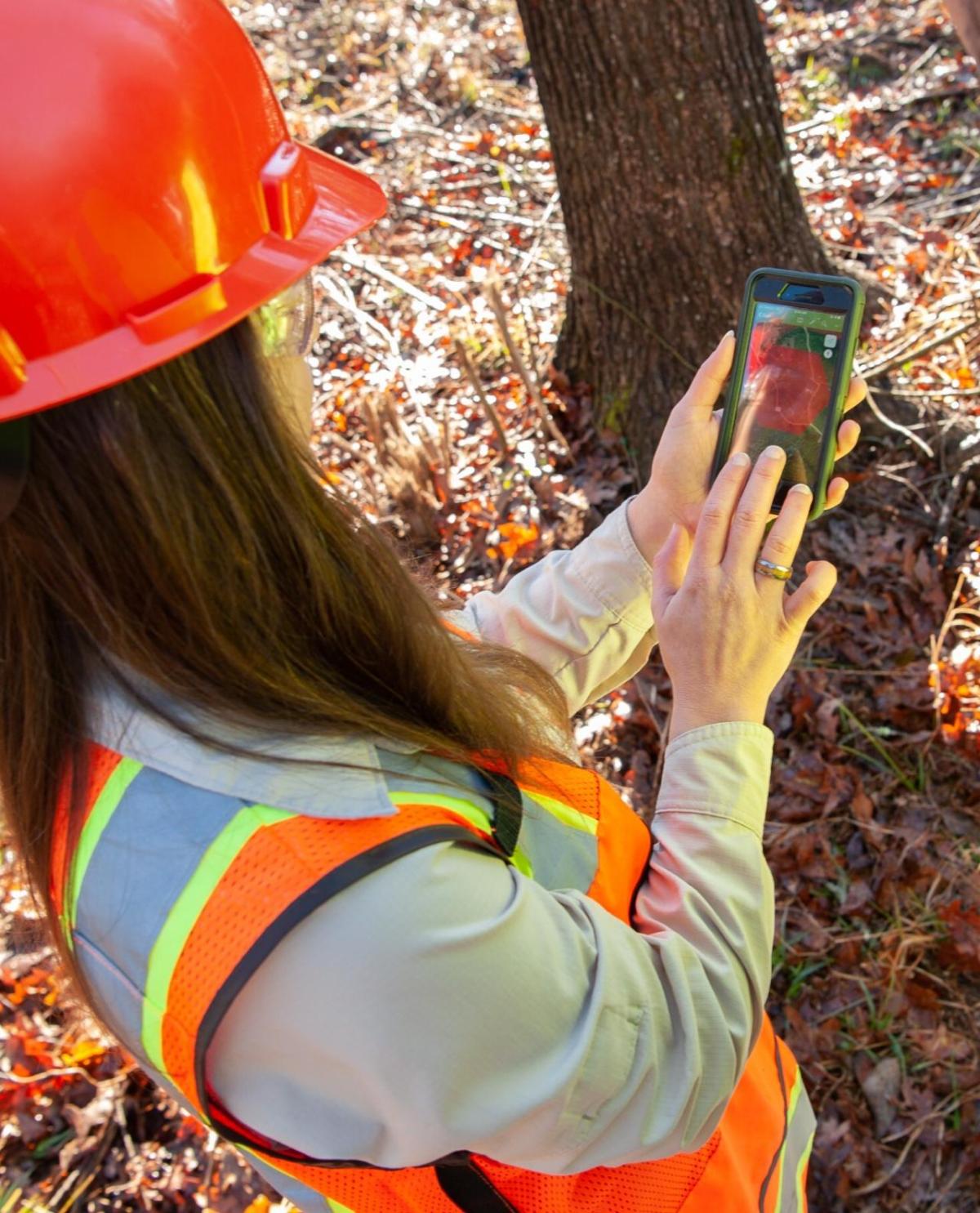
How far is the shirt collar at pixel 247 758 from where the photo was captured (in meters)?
1.01

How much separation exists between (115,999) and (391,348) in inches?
165

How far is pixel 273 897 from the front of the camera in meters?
0.95

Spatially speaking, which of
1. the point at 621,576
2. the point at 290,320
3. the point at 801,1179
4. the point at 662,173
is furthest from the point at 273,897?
the point at 662,173

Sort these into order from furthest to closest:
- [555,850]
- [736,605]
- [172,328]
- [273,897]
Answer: [736,605], [555,850], [172,328], [273,897]

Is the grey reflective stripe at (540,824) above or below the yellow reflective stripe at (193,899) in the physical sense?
below

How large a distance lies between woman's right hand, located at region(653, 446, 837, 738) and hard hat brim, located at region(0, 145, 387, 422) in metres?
0.68

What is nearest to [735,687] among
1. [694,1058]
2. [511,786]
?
[511,786]

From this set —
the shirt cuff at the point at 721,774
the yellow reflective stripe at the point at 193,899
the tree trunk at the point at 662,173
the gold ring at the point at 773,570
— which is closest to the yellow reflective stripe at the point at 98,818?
the yellow reflective stripe at the point at 193,899

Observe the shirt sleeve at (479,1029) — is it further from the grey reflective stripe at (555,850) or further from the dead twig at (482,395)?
the dead twig at (482,395)

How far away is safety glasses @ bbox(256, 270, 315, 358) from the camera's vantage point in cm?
119

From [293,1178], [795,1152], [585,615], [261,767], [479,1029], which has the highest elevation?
[261,767]

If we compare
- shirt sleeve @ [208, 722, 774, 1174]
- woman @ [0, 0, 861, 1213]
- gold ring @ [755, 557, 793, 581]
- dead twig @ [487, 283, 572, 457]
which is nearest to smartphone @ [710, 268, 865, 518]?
gold ring @ [755, 557, 793, 581]

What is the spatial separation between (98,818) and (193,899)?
0.17 meters

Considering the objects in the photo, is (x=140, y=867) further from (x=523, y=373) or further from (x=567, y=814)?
(x=523, y=373)
